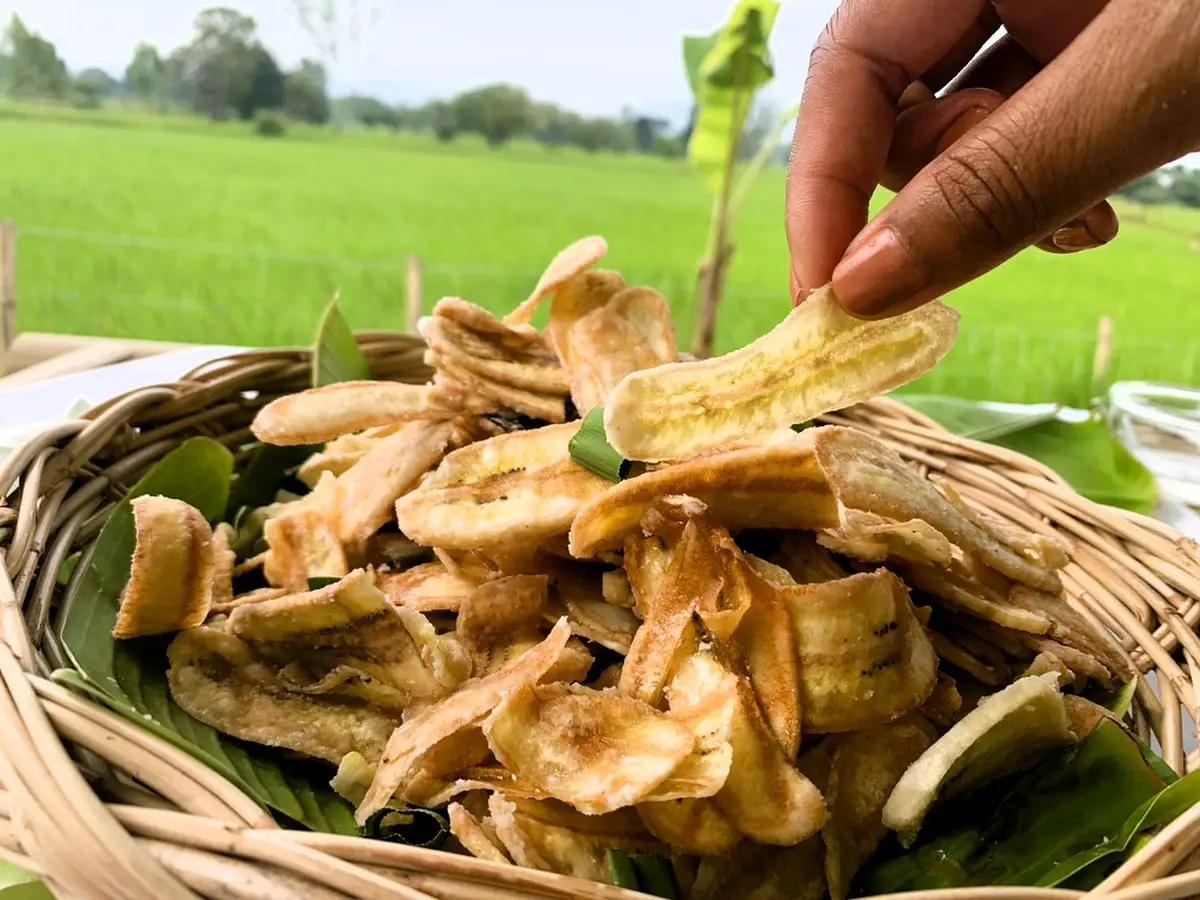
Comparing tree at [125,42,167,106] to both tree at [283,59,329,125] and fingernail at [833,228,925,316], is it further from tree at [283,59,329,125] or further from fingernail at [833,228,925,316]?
fingernail at [833,228,925,316]

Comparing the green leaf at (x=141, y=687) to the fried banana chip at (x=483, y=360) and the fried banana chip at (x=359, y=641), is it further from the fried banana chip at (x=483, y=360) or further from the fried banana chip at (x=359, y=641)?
the fried banana chip at (x=483, y=360)

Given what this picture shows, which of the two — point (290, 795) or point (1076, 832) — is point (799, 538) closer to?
point (1076, 832)

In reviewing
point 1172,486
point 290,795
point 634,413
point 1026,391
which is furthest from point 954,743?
point 1026,391

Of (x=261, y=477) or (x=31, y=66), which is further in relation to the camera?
(x=31, y=66)

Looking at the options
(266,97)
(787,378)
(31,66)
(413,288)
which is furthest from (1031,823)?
(31,66)

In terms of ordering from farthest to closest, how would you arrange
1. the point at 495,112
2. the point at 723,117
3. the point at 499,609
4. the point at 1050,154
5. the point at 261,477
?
the point at 495,112
the point at 723,117
the point at 261,477
the point at 499,609
the point at 1050,154

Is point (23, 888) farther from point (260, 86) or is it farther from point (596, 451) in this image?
point (260, 86)
